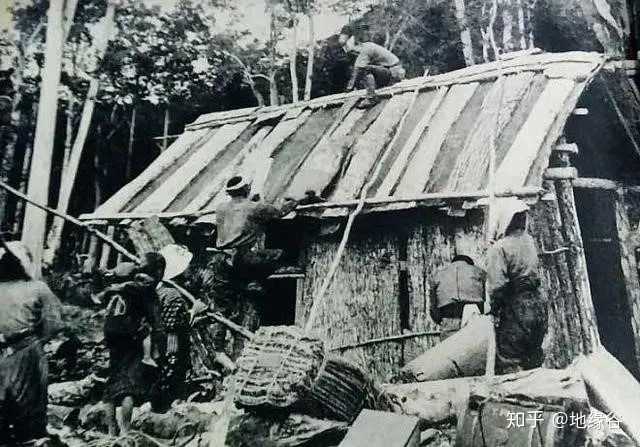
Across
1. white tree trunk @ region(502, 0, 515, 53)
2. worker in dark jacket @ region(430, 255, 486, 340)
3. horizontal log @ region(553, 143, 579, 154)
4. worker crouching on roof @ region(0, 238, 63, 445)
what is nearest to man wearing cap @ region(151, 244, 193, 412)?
worker crouching on roof @ region(0, 238, 63, 445)

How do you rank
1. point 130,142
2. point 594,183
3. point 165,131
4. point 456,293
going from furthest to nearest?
point 165,131 < point 130,142 < point 594,183 < point 456,293

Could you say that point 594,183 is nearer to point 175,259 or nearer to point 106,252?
point 175,259

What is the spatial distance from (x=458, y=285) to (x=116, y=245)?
9.13 feet

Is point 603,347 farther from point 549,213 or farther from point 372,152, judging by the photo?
point 372,152

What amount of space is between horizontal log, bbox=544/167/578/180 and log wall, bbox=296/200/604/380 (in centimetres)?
20

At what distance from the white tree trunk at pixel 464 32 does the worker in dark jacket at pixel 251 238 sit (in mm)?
2094

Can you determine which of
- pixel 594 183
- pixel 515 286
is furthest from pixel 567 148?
pixel 515 286

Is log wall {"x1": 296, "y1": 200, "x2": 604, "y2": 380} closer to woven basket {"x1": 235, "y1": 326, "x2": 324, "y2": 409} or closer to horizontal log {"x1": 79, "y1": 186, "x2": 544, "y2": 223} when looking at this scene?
horizontal log {"x1": 79, "y1": 186, "x2": 544, "y2": 223}

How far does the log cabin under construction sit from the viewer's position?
3.72 m

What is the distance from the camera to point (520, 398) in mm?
3291

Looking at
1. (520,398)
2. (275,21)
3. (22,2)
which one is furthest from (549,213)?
(22,2)

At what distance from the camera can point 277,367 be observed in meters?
3.57

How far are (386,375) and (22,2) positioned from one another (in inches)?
170

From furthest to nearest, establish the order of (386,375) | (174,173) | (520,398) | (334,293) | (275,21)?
(174,173)
(275,21)
(334,293)
(386,375)
(520,398)
